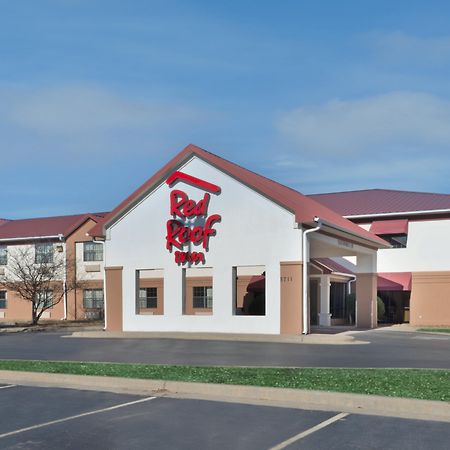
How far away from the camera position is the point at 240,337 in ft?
81.0

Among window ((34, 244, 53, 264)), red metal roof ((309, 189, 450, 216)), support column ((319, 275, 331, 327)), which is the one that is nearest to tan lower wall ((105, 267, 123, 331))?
support column ((319, 275, 331, 327))

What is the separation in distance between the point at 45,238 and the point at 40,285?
20.5 ft

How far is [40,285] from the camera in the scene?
39344 mm

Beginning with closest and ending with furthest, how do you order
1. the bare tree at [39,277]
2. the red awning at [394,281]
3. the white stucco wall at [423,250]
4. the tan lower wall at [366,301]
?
the tan lower wall at [366,301] → the white stucco wall at [423,250] → the red awning at [394,281] → the bare tree at [39,277]

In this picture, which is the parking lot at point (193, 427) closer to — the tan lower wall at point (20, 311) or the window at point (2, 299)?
the tan lower wall at point (20, 311)

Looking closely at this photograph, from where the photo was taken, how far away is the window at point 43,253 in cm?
4199

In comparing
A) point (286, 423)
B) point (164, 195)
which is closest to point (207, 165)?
Result: point (164, 195)

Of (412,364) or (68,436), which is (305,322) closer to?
(412,364)

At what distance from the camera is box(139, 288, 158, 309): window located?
39219 mm

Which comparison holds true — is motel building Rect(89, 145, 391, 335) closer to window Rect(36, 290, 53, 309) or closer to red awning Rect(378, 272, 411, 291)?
red awning Rect(378, 272, 411, 291)

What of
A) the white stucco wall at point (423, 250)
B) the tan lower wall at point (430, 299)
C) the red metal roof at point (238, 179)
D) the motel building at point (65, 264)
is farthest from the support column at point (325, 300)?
the motel building at point (65, 264)

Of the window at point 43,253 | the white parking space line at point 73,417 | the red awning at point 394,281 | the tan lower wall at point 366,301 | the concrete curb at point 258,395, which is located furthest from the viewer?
the window at point 43,253

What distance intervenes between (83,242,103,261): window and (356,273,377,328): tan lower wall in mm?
18338

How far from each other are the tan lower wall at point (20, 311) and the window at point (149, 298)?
25.9 ft
